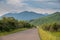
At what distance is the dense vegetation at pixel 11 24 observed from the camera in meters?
3.75

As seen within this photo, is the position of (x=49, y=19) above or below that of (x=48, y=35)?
above

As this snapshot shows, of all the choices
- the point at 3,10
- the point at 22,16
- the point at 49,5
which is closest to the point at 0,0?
the point at 3,10

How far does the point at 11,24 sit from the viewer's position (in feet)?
12.6

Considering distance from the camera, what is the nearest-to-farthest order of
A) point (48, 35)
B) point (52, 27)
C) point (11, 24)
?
point (48, 35) → point (52, 27) → point (11, 24)

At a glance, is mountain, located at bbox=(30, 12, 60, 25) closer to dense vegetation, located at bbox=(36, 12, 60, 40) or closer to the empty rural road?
dense vegetation, located at bbox=(36, 12, 60, 40)

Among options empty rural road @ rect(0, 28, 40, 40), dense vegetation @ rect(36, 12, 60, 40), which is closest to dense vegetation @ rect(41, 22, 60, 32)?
dense vegetation @ rect(36, 12, 60, 40)

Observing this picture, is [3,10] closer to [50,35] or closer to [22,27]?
[22,27]

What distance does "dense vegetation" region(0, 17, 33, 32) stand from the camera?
3752 millimetres

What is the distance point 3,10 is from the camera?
12.6ft

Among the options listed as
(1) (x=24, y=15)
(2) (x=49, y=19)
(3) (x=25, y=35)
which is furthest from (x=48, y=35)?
(1) (x=24, y=15)

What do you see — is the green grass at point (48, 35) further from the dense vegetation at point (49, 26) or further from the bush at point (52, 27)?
the bush at point (52, 27)

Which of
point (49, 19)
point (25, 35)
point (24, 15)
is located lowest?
point (25, 35)

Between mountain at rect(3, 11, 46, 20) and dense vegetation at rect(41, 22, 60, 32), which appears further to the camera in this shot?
mountain at rect(3, 11, 46, 20)

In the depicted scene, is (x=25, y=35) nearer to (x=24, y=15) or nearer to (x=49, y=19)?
(x=24, y=15)
